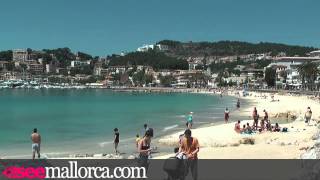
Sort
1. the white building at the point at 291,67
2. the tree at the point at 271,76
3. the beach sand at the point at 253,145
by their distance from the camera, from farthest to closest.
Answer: the tree at the point at 271,76 < the white building at the point at 291,67 < the beach sand at the point at 253,145

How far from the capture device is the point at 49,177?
A: 12469mm

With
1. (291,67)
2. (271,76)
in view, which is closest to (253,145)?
(271,76)

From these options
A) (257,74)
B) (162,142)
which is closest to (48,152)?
(162,142)

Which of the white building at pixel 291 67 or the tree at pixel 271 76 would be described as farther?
the tree at pixel 271 76

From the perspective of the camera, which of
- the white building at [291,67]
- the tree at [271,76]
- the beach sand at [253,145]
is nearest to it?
the beach sand at [253,145]

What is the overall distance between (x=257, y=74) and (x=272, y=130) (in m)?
152

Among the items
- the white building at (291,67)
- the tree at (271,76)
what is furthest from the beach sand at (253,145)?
the tree at (271,76)

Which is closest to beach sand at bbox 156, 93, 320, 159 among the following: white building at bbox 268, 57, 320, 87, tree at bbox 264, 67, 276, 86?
white building at bbox 268, 57, 320, 87

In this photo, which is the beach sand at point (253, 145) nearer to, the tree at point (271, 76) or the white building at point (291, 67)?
the white building at point (291, 67)

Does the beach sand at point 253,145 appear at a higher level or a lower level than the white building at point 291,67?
lower

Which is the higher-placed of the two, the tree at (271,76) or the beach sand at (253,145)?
the tree at (271,76)

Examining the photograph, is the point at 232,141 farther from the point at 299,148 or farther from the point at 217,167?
the point at 217,167

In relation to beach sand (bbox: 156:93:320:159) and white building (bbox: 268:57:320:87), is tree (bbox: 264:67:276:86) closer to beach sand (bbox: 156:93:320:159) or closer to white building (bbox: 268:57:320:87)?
white building (bbox: 268:57:320:87)

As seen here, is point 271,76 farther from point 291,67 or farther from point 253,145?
point 253,145
